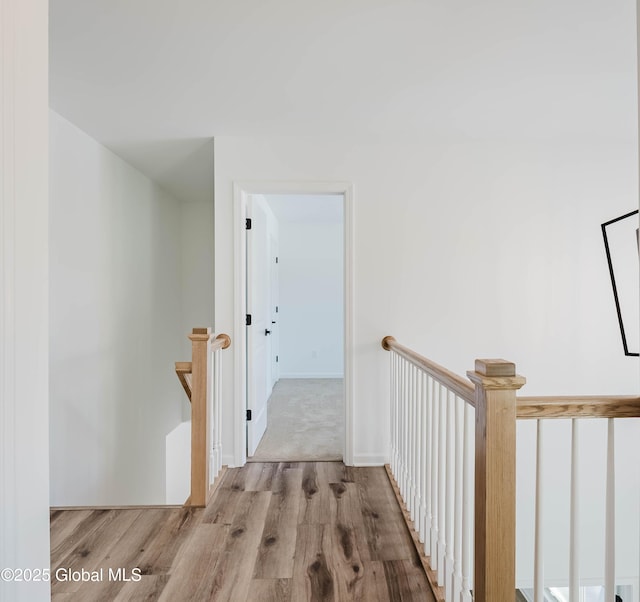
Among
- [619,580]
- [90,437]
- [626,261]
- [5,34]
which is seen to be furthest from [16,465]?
[619,580]

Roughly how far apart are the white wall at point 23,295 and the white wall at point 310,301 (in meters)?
5.40

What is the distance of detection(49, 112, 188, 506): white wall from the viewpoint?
8.30ft

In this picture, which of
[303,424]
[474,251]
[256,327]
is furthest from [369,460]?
[474,251]

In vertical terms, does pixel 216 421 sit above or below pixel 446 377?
below

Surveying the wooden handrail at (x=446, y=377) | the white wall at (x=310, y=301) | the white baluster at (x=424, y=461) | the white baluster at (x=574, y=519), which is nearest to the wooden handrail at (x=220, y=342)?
the wooden handrail at (x=446, y=377)

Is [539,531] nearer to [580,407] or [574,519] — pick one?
[574,519]

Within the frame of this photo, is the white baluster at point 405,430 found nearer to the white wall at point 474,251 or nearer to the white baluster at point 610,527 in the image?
the white wall at point 474,251

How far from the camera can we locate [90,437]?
9.23 ft

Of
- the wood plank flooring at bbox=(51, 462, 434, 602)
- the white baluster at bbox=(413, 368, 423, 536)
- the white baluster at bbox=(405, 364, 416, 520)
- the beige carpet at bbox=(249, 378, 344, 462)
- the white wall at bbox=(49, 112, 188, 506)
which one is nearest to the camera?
the wood plank flooring at bbox=(51, 462, 434, 602)

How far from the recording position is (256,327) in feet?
10.3

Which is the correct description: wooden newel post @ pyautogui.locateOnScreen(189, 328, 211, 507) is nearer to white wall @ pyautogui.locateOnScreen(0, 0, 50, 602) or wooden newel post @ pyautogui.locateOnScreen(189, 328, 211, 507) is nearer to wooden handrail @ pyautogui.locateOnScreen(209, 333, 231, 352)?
wooden handrail @ pyautogui.locateOnScreen(209, 333, 231, 352)

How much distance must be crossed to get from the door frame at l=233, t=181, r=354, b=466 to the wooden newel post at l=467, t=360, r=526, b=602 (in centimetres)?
173

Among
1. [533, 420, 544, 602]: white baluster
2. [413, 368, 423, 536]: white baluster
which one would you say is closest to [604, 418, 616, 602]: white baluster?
[533, 420, 544, 602]: white baluster

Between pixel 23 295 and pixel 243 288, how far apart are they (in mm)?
2120
